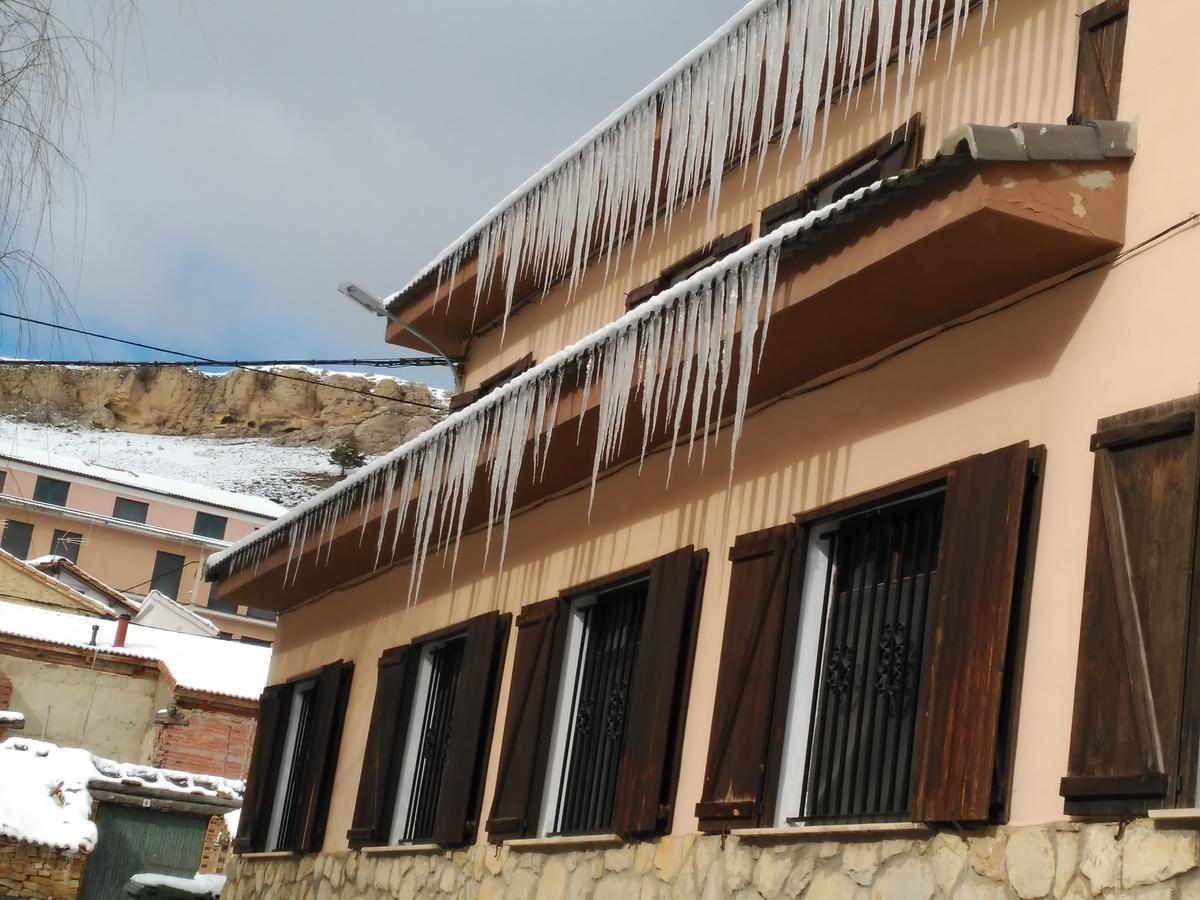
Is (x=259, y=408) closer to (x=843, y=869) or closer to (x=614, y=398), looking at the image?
(x=614, y=398)

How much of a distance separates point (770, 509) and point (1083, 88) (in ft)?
7.77

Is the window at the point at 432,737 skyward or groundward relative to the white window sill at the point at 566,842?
skyward

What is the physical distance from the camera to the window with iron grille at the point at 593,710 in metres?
8.48

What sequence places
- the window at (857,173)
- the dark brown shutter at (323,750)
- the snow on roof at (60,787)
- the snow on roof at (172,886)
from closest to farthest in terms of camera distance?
1. the window at (857,173)
2. the dark brown shutter at (323,750)
3. the snow on roof at (172,886)
4. the snow on roof at (60,787)

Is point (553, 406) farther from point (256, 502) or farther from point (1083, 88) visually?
point (256, 502)

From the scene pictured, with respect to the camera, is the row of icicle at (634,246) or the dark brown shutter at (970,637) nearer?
the dark brown shutter at (970,637)

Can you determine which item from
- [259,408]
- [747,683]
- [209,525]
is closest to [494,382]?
[747,683]

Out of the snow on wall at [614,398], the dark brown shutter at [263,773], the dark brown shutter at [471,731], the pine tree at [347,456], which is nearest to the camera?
the snow on wall at [614,398]

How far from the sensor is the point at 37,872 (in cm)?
1994

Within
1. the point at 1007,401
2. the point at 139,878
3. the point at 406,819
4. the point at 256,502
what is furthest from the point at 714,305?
the point at 256,502

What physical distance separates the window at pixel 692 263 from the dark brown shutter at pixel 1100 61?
10.2 feet

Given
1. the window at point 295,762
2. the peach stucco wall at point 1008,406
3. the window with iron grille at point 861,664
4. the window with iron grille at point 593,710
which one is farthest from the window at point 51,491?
the window with iron grille at point 861,664

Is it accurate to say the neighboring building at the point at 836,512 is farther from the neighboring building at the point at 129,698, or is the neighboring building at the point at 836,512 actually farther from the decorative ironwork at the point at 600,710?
the neighboring building at the point at 129,698

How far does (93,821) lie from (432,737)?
14.9 meters
